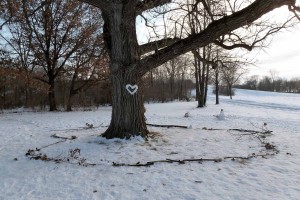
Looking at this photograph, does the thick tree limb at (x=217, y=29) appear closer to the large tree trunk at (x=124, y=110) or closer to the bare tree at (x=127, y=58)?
the bare tree at (x=127, y=58)

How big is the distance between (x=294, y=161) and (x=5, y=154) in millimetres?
6762

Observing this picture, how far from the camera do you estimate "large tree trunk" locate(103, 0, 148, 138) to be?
868cm

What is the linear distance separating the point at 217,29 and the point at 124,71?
289 cm

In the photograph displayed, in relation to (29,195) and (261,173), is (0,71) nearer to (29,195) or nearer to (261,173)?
(29,195)

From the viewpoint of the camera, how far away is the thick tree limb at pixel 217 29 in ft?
24.7

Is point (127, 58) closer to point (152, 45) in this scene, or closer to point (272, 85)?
point (152, 45)

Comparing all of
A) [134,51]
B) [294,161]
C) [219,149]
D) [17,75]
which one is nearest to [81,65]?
[17,75]

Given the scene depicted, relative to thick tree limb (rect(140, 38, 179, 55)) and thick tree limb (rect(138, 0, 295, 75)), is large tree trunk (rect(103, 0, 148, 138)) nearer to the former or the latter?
thick tree limb (rect(138, 0, 295, 75))

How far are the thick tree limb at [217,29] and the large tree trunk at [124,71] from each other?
1.35 ft

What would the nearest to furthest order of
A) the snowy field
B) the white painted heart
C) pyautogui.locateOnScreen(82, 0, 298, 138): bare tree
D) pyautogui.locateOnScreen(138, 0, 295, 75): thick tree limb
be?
the snowy field → pyautogui.locateOnScreen(138, 0, 295, 75): thick tree limb → pyautogui.locateOnScreen(82, 0, 298, 138): bare tree → the white painted heart

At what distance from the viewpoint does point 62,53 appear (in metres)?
23.2

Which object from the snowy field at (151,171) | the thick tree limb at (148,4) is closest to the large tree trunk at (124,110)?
the snowy field at (151,171)

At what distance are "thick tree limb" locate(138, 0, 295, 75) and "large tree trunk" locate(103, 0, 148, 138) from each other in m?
0.41

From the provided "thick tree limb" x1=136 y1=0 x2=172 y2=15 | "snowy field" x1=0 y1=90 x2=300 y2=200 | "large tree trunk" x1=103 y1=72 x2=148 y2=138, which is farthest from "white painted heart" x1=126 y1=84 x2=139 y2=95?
"thick tree limb" x1=136 y1=0 x2=172 y2=15
